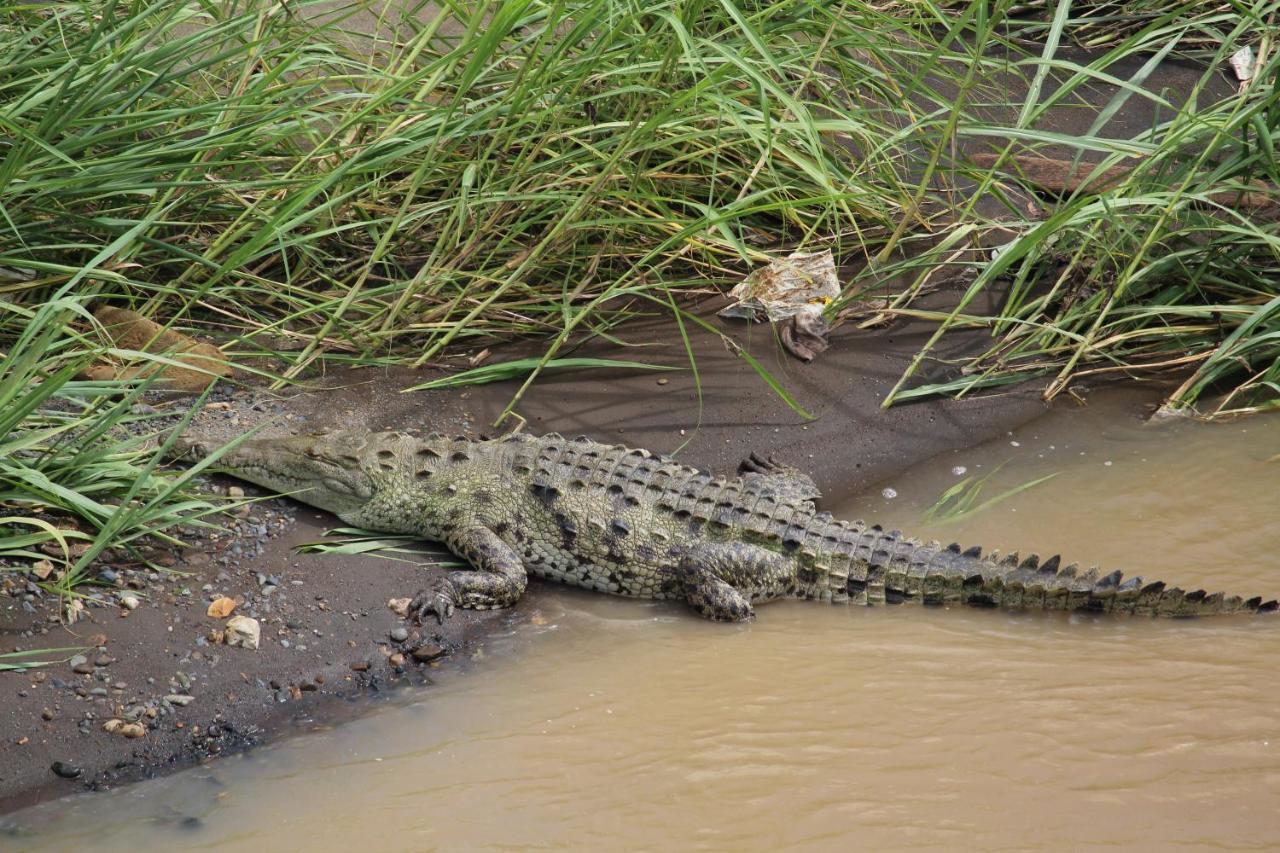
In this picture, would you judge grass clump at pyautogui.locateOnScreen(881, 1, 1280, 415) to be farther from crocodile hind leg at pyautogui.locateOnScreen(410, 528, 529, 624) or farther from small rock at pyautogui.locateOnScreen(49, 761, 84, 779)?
small rock at pyautogui.locateOnScreen(49, 761, 84, 779)

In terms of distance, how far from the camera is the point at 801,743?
3521 millimetres

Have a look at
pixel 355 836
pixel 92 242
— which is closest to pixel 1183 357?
pixel 355 836

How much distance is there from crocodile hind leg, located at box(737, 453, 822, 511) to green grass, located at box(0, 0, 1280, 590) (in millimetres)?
366

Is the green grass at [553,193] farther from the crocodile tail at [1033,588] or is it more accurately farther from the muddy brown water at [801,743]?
the muddy brown water at [801,743]

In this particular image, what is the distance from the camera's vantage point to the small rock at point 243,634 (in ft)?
13.4

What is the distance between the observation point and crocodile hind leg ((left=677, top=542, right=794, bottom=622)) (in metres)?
4.48

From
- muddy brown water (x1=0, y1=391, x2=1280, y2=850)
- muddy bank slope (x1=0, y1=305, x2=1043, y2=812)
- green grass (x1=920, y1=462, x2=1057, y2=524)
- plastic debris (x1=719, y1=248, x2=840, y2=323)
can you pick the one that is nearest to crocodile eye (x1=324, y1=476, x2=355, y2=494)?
muddy bank slope (x1=0, y1=305, x2=1043, y2=812)

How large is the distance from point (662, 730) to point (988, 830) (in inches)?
39.4

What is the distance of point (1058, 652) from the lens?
13.0 feet

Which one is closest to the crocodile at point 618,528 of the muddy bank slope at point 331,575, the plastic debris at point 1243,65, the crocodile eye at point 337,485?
the crocodile eye at point 337,485

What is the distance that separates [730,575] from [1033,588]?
105 centimetres

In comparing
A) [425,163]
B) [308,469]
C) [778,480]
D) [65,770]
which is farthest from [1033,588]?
[65,770]

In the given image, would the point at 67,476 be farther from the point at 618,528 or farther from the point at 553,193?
the point at 553,193

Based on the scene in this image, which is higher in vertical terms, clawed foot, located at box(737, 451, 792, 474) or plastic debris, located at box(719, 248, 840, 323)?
plastic debris, located at box(719, 248, 840, 323)
